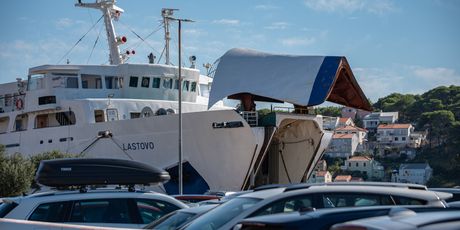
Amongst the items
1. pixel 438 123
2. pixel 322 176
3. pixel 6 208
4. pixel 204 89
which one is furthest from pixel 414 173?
pixel 6 208

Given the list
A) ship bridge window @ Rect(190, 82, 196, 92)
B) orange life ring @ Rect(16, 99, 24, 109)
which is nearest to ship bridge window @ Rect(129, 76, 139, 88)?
ship bridge window @ Rect(190, 82, 196, 92)

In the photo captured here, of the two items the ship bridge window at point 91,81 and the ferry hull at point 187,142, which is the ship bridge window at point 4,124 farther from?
the ferry hull at point 187,142

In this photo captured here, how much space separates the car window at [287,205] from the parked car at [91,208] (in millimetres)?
→ 3199

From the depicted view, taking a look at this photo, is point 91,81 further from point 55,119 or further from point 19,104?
point 19,104

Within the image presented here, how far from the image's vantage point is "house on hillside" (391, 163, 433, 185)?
41.3 metres

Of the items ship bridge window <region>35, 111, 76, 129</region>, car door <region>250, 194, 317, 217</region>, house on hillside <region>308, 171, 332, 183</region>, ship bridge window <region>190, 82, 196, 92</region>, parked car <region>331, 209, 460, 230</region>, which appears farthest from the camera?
house on hillside <region>308, 171, 332, 183</region>

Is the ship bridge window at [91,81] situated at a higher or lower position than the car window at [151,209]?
higher

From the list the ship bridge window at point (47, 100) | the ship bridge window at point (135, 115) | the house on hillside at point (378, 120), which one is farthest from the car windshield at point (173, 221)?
the house on hillside at point (378, 120)

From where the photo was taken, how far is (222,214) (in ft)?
23.9

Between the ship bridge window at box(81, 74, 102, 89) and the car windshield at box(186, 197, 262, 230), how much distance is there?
30.8m

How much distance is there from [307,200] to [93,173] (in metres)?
4.64

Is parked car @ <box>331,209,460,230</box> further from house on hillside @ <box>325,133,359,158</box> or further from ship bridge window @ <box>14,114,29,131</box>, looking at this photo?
house on hillside @ <box>325,133,359,158</box>

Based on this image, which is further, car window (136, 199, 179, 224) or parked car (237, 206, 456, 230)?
car window (136, 199, 179, 224)

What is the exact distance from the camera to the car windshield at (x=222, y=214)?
710cm
